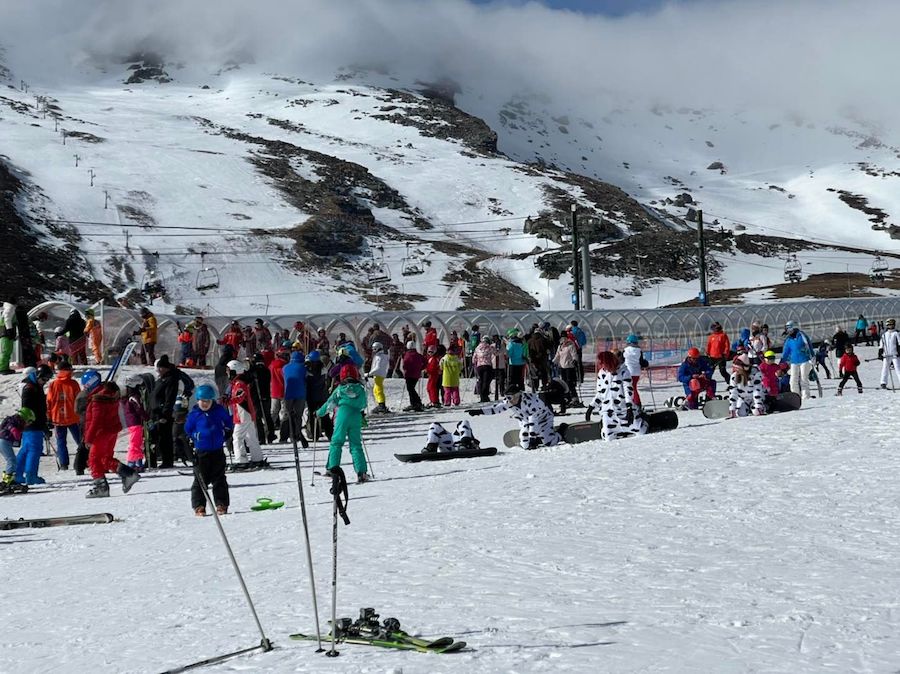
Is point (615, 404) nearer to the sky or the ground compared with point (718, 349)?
nearer to the ground

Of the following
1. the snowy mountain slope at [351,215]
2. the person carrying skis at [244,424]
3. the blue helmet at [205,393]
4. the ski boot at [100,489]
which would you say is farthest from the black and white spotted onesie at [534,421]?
the snowy mountain slope at [351,215]

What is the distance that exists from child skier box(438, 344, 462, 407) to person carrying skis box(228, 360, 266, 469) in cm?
949

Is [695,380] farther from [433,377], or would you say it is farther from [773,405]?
[433,377]

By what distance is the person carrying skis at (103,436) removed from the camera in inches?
530

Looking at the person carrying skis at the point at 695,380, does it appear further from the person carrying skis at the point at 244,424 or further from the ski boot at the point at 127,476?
the ski boot at the point at 127,476

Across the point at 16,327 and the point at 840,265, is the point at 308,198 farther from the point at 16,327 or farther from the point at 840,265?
the point at 16,327

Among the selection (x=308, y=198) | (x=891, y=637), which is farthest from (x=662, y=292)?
(x=891, y=637)

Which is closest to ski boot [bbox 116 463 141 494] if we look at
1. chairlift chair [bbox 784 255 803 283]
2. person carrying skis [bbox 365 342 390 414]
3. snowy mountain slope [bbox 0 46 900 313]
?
person carrying skis [bbox 365 342 390 414]

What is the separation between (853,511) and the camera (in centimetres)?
944

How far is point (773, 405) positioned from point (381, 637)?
42.6 ft

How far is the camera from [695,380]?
20.4 m

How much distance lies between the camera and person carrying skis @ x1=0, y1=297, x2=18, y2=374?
21.5 metres

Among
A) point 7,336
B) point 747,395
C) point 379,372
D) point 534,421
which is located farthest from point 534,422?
point 7,336

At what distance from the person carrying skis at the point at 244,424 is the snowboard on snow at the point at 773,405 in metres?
7.18
